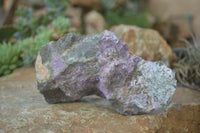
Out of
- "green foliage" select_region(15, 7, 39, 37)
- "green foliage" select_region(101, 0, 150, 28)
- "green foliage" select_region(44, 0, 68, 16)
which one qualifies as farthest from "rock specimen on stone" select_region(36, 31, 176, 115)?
"green foliage" select_region(101, 0, 150, 28)

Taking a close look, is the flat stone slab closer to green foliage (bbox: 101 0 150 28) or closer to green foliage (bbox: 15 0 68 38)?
green foliage (bbox: 15 0 68 38)

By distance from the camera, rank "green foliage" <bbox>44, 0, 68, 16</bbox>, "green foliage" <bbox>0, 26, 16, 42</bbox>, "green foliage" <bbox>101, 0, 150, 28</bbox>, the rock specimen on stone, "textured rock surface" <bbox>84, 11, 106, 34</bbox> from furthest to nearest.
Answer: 1. "green foliage" <bbox>101, 0, 150, 28</bbox>
2. "textured rock surface" <bbox>84, 11, 106, 34</bbox>
3. "green foliage" <bbox>44, 0, 68, 16</bbox>
4. "green foliage" <bbox>0, 26, 16, 42</bbox>
5. the rock specimen on stone

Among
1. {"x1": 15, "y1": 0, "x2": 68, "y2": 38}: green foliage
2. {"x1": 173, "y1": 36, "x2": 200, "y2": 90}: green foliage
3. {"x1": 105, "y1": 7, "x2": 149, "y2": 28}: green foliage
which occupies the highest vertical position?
{"x1": 15, "y1": 0, "x2": 68, "y2": 38}: green foliage

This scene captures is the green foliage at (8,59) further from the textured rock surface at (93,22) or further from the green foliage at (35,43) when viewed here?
the textured rock surface at (93,22)

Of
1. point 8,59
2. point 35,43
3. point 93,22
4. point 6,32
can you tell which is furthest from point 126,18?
point 8,59

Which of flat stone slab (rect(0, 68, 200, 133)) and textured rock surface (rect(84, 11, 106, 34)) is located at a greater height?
textured rock surface (rect(84, 11, 106, 34))

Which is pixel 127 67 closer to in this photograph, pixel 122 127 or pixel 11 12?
pixel 122 127

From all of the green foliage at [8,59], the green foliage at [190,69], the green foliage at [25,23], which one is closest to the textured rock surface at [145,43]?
the green foliage at [190,69]
